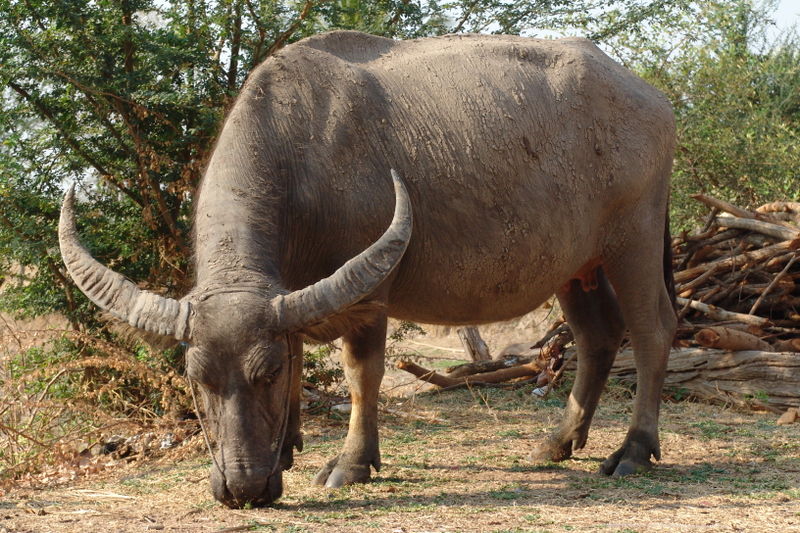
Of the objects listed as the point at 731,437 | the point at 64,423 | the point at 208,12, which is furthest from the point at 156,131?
the point at 731,437

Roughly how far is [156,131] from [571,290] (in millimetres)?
3987

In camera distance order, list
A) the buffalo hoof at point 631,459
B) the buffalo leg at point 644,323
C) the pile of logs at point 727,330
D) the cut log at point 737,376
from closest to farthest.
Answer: the buffalo hoof at point 631,459
the buffalo leg at point 644,323
the cut log at point 737,376
the pile of logs at point 727,330

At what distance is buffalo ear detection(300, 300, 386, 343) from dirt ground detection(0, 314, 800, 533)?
3.17 ft

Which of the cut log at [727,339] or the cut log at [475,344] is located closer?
the cut log at [727,339]

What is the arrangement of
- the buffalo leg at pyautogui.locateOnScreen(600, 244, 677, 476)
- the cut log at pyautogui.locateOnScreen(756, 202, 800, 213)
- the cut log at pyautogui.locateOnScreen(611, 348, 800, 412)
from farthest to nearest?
1. the cut log at pyautogui.locateOnScreen(756, 202, 800, 213)
2. the cut log at pyautogui.locateOnScreen(611, 348, 800, 412)
3. the buffalo leg at pyautogui.locateOnScreen(600, 244, 677, 476)

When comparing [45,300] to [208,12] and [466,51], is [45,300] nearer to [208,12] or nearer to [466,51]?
[208,12]

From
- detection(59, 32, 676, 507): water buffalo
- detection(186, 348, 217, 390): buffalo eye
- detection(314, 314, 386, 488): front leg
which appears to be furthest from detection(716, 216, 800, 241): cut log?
detection(186, 348, 217, 390): buffalo eye

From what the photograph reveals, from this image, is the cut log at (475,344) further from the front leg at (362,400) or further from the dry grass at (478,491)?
the front leg at (362,400)

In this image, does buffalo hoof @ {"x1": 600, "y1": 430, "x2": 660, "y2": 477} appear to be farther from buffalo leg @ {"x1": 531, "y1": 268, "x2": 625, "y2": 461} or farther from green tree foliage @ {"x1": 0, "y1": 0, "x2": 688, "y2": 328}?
green tree foliage @ {"x1": 0, "y1": 0, "x2": 688, "y2": 328}

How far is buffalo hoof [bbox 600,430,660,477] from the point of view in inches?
254

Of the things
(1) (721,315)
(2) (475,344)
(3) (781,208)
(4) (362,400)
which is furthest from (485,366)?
(4) (362,400)

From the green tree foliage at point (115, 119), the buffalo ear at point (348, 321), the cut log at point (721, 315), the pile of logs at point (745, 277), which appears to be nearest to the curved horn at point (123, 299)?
the buffalo ear at point (348, 321)

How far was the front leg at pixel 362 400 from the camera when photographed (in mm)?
5809

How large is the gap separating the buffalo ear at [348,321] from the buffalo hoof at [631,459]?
2092 millimetres
